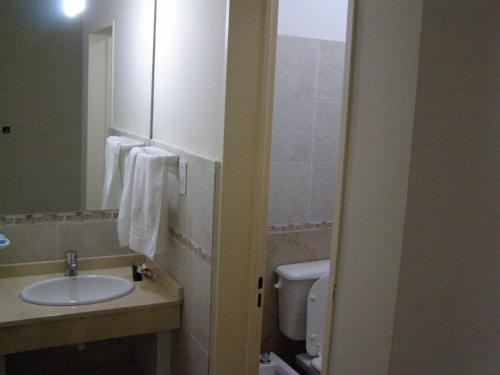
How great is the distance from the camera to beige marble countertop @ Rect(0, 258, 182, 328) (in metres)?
1.86

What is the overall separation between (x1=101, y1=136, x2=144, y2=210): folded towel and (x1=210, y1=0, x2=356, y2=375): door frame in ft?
2.67

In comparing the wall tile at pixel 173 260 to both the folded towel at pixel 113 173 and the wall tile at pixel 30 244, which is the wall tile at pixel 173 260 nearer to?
the folded towel at pixel 113 173

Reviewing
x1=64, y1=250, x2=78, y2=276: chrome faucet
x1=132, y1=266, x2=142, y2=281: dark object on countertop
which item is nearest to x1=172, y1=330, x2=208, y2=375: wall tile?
x1=132, y1=266, x2=142, y2=281: dark object on countertop

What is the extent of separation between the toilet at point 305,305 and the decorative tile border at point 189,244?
2.25ft

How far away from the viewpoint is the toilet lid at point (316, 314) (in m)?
2.51

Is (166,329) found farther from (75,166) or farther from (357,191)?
(357,191)

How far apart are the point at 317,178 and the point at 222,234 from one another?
1029 mm

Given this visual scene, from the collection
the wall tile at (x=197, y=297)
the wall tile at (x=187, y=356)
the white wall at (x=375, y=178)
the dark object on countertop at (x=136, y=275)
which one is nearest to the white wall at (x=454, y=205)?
the white wall at (x=375, y=178)

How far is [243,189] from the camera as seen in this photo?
5.78 feet

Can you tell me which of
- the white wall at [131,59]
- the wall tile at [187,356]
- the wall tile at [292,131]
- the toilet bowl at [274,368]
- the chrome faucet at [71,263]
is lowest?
the toilet bowl at [274,368]

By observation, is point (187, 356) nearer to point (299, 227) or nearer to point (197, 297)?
point (197, 297)

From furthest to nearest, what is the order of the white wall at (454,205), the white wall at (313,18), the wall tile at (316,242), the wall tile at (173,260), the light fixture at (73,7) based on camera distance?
the wall tile at (316,242) → the white wall at (313,18) → the light fixture at (73,7) → the wall tile at (173,260) → the white wall at (454,205)

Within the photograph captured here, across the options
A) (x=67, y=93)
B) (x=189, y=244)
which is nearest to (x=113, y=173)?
(x=67, y=93)

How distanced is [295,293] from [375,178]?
5.46 feet
